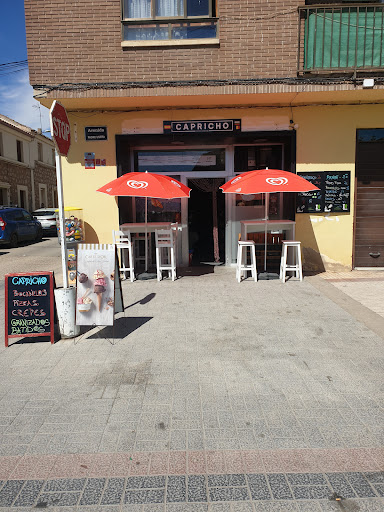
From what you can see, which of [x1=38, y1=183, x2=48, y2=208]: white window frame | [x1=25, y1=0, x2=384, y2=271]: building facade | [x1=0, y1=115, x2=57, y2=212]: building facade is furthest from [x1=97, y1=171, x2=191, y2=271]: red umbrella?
[x1=38, y1=183, x2=48, y2=208]: white window frame

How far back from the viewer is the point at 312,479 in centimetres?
251

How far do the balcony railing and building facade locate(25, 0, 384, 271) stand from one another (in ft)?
0.09

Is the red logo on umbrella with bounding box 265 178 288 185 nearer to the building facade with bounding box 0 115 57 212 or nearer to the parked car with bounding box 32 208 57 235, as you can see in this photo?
the parked car with bounding box 32 208 57 235

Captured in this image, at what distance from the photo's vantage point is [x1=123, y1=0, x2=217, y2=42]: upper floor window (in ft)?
25.9

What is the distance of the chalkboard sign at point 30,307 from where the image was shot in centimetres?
477

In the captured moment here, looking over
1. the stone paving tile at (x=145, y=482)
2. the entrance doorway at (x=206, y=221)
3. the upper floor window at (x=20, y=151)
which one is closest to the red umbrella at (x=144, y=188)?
the entrance doorway at (x=206, y=221)

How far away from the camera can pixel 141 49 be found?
25.8ft

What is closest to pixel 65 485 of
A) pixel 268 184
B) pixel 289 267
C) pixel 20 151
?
pixel 268 184

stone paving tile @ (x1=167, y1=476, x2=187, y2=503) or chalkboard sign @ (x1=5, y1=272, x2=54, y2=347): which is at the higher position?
chalkboard sign @ (x1=5, y1=272, x2=54, y2=347)

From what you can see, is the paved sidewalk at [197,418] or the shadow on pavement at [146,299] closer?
the paved sidewalk at [197,418]

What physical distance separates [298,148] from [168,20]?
3.86m

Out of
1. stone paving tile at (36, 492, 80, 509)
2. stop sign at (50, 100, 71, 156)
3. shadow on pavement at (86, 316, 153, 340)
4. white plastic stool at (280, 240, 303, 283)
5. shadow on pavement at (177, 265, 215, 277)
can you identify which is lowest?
stone paving tile at (36, 492, 80, 509)

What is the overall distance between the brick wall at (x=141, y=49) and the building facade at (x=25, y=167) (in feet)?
65.7

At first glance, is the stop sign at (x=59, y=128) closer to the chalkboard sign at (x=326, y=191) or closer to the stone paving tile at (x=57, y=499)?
the stone paving tile at (x=57, y=499)
